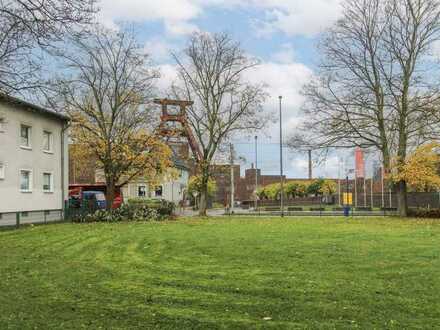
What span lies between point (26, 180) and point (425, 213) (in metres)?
25.8

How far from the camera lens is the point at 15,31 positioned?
33.3 feet

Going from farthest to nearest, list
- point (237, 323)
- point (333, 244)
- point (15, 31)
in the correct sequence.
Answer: point (333, 244) → point (15, 31) → point (237, 323)

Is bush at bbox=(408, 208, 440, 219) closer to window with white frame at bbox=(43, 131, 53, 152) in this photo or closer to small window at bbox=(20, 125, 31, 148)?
window with white frame at bbox=(43, 131, 53, 152)

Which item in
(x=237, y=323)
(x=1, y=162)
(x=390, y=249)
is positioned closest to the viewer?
(x=237, y=323)

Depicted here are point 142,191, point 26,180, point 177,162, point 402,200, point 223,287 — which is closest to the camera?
point 223,287

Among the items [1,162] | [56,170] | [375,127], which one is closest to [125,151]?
[56,170]

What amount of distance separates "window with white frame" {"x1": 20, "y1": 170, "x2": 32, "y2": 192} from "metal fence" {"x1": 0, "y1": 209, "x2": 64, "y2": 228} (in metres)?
1.48

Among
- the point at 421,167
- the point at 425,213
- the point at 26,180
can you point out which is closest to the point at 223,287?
the point at 26,180

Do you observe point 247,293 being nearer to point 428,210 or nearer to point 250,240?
point 250,240

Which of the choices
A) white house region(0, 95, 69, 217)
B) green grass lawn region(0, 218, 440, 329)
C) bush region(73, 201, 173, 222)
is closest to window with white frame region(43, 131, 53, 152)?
white house region(0, 95, 69, 217)

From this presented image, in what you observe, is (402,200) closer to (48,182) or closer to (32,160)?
(48,182)

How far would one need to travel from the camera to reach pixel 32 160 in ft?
111

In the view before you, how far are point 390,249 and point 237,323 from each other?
371 inches

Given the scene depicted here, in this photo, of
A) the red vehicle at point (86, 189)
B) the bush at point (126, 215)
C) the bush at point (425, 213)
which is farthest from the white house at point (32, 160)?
the bush at point (425, 213)
